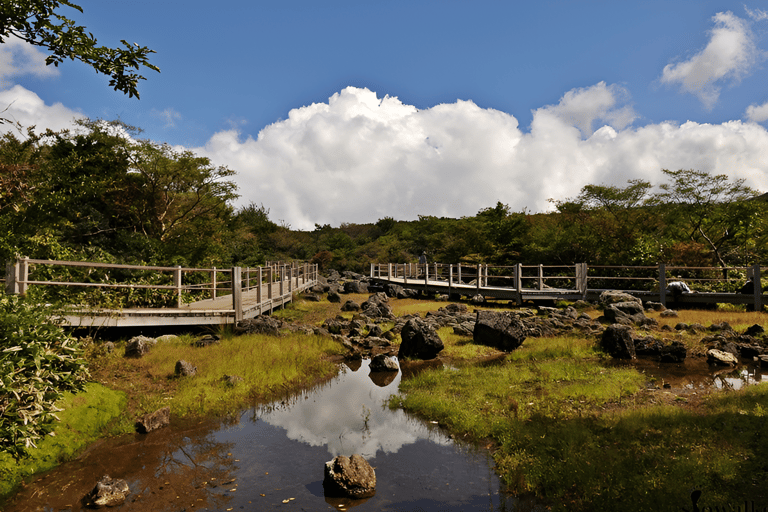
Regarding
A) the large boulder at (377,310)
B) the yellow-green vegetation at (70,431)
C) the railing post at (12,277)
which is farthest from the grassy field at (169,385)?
the large boulder at (377,310)

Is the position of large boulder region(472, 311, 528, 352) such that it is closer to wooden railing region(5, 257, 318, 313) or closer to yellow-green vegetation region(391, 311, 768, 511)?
yellow-green vegetation region(391, 311, 768, 511)

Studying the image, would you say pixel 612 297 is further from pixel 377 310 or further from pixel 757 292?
pixel 377 310

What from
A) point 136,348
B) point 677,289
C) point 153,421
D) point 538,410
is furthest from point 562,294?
point 153,421

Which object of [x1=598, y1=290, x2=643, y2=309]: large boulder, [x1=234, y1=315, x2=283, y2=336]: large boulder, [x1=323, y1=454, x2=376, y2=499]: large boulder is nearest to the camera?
[x1=323, y1=454, x2=376, y2=499]: large boulder

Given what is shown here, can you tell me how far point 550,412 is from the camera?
7.31 m

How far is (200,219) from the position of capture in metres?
24.3

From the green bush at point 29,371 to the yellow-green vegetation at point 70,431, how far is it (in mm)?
287

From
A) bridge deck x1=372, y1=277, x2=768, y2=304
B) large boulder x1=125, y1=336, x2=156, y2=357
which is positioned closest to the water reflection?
large boulder x1=125, y1=336, x2=156, y2=357

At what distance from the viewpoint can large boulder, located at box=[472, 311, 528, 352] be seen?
41.8ft

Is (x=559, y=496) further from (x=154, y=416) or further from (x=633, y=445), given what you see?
(x=154, y=416)

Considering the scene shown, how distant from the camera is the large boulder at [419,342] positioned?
12055 millimetres

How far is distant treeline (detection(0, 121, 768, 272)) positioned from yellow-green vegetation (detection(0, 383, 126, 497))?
27.2 feet

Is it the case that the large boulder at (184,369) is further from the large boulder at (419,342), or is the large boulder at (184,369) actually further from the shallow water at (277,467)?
the large boulder at (419,342)

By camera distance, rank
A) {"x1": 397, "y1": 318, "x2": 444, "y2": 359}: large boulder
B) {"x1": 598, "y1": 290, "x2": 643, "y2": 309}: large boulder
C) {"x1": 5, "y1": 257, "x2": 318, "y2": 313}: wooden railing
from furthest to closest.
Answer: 1. {"x1": 598, "y1": 290, "x2": 643, "y2": 309}: large boulder
2. {"x1": 397, "y1": 318, "x2": 444, "y2": 359}: large boulder
3. {"x1": 5, "y1": 257, "x2": 318, "y2": 313}: wooden railing
